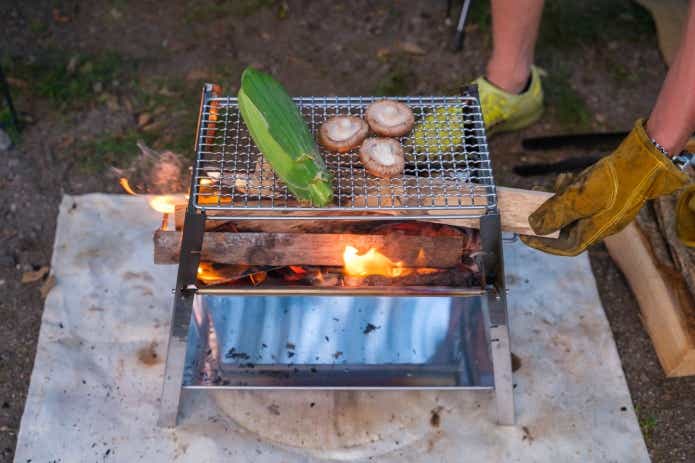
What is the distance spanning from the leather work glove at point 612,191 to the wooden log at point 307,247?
456 mm

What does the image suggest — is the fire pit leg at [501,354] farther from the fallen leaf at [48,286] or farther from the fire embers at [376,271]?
the fallen leaf at [48,286]

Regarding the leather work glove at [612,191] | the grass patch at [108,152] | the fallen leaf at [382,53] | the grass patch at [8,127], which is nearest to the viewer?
the leather work glove at [612,191]

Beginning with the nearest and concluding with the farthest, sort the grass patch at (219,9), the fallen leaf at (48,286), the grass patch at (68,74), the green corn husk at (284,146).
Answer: the green corn husk at (284,146) < the fallen leaf at (48,286) < the grass patch at (68,74) < the grass patch at (219,9)

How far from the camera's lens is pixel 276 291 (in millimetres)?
2727

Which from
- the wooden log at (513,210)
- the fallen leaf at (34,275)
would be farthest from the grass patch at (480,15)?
the fallen leaf at (34,275)

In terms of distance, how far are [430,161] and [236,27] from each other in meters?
3.01

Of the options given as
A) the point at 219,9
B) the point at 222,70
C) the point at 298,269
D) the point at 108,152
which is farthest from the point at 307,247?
the point at 219,9

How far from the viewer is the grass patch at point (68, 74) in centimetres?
446

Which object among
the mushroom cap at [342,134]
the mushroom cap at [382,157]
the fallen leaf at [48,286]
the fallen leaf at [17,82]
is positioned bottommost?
the fallen leaf at [48,286]

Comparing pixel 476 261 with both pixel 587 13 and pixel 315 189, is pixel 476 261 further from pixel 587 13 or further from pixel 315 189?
pixel 587 13

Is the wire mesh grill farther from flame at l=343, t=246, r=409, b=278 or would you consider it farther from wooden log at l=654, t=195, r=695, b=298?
wooden log at l=654, t=195, r=695, b=298

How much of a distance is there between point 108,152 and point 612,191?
10.5 ft

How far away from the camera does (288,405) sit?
9.78 feet

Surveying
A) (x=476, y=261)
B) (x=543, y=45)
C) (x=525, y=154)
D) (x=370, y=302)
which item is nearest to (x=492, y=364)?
(x=476, y=261)
